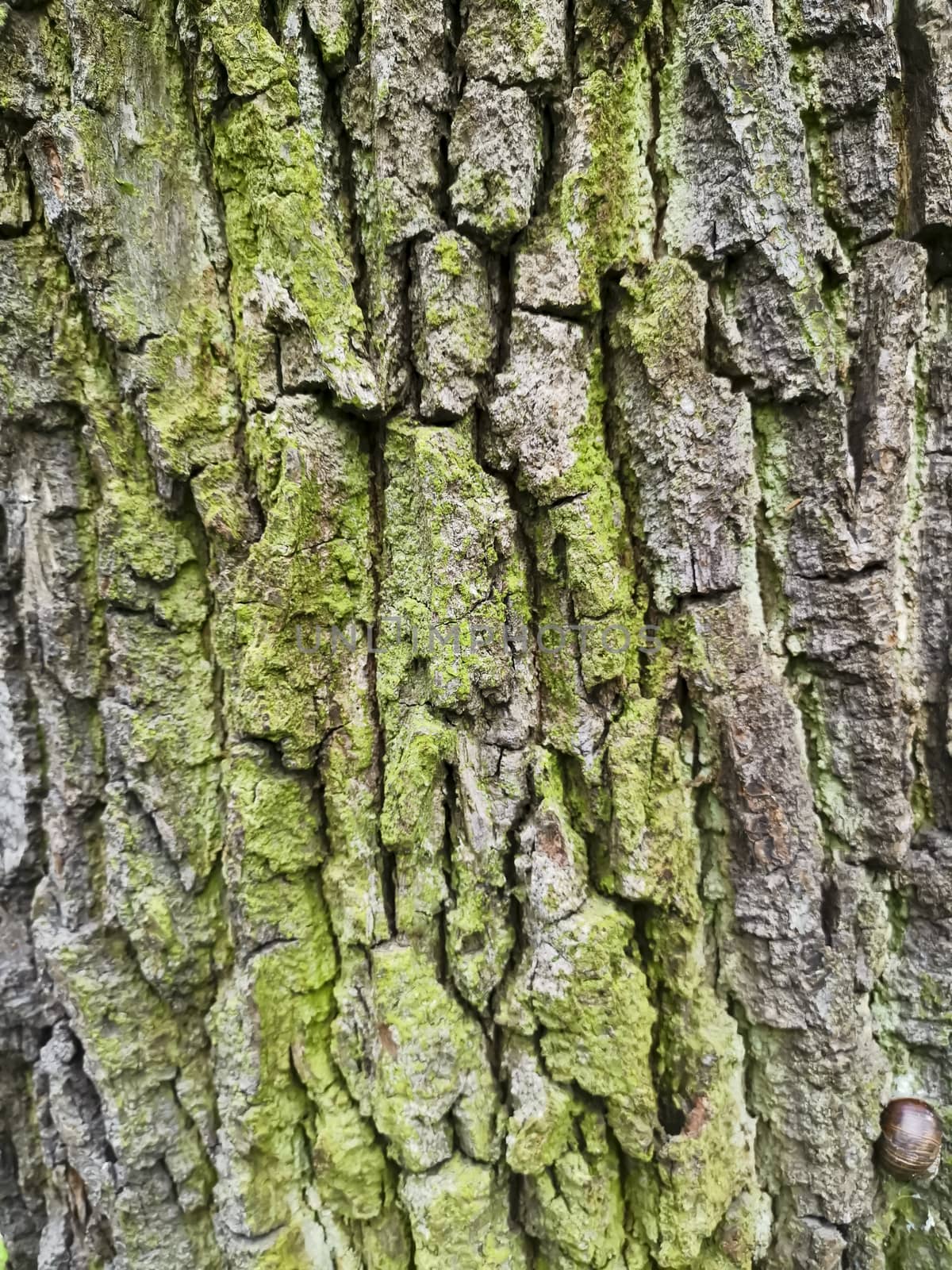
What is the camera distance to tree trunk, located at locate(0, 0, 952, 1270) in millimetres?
1039

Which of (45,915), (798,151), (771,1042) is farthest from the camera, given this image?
(45,915)

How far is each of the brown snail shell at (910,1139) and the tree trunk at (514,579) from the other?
Result: 4cm

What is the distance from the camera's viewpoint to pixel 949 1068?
117 centimetres

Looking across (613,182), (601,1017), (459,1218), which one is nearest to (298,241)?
(613,182)

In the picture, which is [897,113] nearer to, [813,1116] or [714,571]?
[714,571]

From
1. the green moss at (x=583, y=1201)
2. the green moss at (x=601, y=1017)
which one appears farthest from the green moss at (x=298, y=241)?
the green moss at (x=583, y=1201)

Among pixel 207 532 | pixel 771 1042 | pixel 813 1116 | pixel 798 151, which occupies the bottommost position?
pixel 813 1116

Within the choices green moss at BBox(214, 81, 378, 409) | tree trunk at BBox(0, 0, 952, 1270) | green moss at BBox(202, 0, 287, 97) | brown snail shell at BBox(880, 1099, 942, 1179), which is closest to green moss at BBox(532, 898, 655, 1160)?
tree trunk at BBox(0, 0, 952, 1270)

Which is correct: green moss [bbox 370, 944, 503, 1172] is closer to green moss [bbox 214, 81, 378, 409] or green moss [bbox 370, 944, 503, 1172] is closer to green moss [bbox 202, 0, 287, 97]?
green moss [bbox 214, 81, 378, 409]

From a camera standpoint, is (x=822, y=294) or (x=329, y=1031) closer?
(x=822, y=294)

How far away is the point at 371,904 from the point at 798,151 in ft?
→ 4.61

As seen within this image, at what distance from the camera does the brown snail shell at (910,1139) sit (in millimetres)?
1124

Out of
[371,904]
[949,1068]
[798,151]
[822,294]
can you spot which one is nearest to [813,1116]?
[949,1068]

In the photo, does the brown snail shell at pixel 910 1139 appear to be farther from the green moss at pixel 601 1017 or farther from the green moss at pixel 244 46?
the green moss at pixel 244 46
